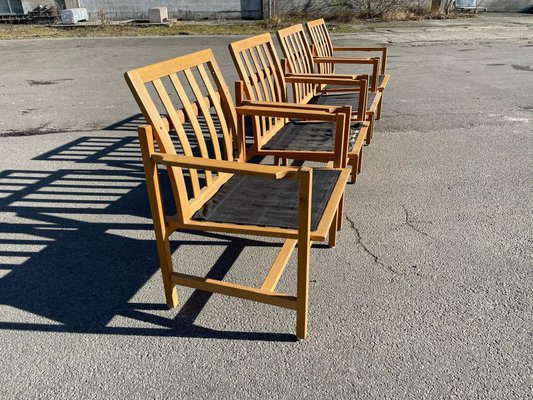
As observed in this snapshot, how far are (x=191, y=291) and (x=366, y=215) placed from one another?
4.94ft

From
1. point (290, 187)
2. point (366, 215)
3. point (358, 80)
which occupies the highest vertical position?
point (358, 80)

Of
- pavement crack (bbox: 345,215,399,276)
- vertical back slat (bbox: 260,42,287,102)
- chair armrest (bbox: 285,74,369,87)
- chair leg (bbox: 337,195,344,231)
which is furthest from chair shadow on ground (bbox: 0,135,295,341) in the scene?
chair armrest (bbox: 285,74,369,87)

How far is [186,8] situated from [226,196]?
1974 cm

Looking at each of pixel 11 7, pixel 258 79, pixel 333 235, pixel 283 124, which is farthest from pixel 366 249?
pixel 11 7

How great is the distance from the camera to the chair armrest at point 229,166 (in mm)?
1864

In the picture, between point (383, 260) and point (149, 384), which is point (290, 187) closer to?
point (383, 260)

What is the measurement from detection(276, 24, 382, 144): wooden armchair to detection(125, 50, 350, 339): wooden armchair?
1.54m

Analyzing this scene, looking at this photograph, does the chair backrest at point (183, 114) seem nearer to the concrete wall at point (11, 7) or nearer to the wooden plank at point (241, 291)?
the wooden plank at point (241, 291)

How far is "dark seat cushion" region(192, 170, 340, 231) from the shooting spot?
85.7 inches

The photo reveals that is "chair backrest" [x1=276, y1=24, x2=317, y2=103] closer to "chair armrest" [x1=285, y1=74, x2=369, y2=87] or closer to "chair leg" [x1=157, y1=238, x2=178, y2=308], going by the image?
"chair armrest" [x1=285, y1=74, x2=369, y2=87]

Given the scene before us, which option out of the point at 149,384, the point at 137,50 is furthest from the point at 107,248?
the point at 137,50

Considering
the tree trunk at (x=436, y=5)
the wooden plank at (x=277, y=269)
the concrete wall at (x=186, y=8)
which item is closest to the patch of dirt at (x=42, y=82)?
the wooden plank at (x=277, y=269)

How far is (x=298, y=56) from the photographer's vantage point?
449 centimetres

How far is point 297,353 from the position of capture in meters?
2.06
